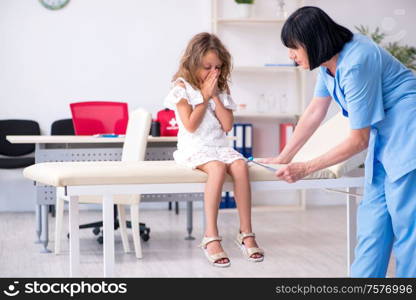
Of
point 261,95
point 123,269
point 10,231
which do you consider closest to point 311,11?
point 123,269

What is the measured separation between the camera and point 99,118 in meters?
4.89

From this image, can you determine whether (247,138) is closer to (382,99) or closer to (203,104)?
(203,104)

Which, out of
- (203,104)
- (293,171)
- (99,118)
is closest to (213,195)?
(293,171)

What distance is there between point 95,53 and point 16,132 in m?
0.93

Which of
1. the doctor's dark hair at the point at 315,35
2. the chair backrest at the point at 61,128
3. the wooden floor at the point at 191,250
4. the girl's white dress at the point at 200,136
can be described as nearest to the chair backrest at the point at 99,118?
the wooden floor at the point at 191,250

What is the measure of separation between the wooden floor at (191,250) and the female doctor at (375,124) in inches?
51.3

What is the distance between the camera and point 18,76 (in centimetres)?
593

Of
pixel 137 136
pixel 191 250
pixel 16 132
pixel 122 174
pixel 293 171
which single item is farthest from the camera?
pixel 16 132

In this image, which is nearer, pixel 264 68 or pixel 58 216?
pixel 58 216

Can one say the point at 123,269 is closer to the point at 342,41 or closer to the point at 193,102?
the point at 193,102

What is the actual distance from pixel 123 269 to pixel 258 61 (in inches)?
123

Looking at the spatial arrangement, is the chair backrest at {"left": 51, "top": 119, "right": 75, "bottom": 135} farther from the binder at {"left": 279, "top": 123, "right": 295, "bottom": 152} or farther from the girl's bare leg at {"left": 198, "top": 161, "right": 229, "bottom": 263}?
the girl's bare leg at {"left": 198, "top": 161, "right": 229, "bottom": 263}

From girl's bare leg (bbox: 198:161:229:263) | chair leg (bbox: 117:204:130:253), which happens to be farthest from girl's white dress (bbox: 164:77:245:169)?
chair leg (bbox: 117:204:130:253)

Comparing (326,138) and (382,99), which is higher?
(382,99)
